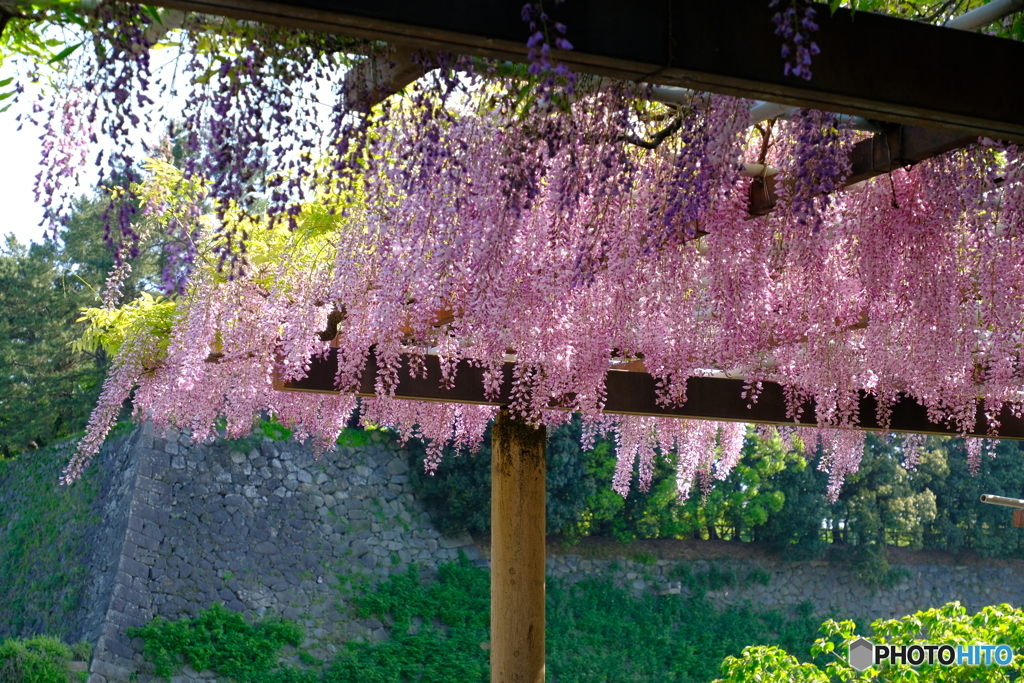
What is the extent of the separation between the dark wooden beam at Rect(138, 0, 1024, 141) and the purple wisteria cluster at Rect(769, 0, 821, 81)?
0.08ft

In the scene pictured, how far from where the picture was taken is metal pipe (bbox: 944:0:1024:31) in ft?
5.63

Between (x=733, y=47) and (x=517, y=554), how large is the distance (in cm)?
346

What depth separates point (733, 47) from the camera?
135 centimetres

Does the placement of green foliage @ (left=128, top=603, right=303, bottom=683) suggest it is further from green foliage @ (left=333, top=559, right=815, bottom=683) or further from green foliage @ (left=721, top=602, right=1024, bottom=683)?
green foliage @ (left=721, top=602, right=1024, bottom=683)

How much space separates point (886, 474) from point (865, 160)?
13318 millimetres

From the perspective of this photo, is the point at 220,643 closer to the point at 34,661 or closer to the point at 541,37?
the point at 34,661

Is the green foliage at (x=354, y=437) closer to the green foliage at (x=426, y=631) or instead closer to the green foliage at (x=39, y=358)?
the green foliage at (x=426, y=631)

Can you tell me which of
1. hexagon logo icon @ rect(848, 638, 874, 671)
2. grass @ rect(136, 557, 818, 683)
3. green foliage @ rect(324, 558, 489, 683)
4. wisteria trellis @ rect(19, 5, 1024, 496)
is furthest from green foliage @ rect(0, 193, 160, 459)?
hexagon logo icon @ rect(848, 638, 874, 671)

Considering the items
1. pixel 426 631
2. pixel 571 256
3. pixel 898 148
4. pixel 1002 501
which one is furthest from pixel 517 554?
pixel 426 631

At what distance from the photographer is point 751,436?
45.0 feet

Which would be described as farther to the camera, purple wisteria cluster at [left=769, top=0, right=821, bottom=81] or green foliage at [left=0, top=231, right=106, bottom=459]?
green foliage at [left=0, top=231, right=106, bottom=459]

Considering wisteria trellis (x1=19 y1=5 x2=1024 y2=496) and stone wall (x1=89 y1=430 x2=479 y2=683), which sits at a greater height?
wisteria trellis (x1=19 y1=5 x2=1024 y2=496)

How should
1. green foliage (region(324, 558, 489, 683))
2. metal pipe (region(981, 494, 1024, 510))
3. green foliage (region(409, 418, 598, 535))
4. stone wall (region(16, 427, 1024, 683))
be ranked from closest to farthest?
metal pipe (region(981, 494, 1024, 510)) < green foliage (region(324, 558, 489, 683)) < stone wall (region(16, 427, 1024, 683)) < green foliage (region(409, 418, 598, 535))

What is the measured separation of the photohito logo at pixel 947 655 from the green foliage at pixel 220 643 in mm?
6942
